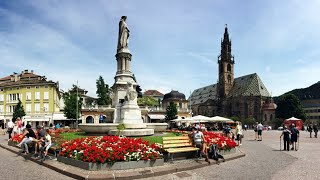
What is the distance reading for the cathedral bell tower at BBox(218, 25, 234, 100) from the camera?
10919 centimetres

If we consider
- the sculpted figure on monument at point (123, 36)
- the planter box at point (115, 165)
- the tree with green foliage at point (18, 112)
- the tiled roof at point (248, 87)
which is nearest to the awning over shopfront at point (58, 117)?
the tree with green foliage at point (18, 112)

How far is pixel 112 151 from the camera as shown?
9.59 metres

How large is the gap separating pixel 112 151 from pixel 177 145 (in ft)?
10.2

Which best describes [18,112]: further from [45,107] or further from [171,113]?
[171,113]

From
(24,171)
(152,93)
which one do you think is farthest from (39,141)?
(152,93)

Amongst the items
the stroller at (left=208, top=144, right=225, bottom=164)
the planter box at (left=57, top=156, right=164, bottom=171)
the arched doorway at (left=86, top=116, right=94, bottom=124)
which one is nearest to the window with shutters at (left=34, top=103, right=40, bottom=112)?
the arched doorway at (left=86, top=116, right=94, bottom=124)

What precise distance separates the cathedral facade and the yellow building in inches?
2588

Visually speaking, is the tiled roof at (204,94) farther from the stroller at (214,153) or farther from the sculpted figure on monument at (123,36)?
the stroller at (214,153)

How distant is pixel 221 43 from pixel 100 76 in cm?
5875

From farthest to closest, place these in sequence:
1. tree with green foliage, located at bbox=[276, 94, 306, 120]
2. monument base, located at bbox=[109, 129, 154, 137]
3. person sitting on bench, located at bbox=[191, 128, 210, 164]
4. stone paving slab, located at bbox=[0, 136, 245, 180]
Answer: tree with green foliage, located at bbox=[276, 94, 306, 120] → monument base, located at bbox=[109, 129, 154, 137] → person sitting on bench, located at bbox=[191, 128, 210, 164] → stone paving slab, located at bbox=[0, 136, 245, 180]

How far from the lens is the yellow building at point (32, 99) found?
59.1 metres

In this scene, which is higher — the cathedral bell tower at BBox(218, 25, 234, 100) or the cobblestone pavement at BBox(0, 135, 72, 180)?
the cathedral bell tower at BBox(218, 25, 234, 100)

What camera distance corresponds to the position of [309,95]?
389ft

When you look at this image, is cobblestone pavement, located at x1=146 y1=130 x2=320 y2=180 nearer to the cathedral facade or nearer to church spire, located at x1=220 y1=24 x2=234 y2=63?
the cathedral facade
